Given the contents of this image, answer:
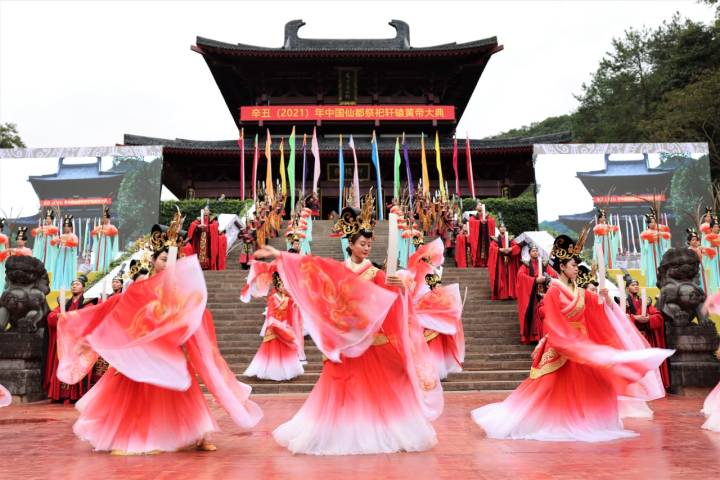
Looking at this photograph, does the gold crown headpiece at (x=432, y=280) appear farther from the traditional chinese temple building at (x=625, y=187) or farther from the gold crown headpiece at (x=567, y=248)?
the traditional chinese temple building at (x=625, y=187)

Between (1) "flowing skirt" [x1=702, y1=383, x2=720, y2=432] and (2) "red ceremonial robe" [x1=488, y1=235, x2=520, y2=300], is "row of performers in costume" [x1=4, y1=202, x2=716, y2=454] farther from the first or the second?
(2) "red ceremonial robe" [x1=488, y1=235, x2=520, y2=300]

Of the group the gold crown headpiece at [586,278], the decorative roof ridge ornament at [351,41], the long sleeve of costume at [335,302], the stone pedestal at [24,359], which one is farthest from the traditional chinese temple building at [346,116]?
the long sleeve of costume at [335,302]

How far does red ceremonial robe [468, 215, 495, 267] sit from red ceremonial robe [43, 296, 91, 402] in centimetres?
836

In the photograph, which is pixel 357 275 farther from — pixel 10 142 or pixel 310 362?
pixel 10 142

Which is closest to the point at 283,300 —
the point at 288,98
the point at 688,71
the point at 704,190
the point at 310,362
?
the point at 310,362

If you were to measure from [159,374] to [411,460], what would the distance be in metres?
1.77

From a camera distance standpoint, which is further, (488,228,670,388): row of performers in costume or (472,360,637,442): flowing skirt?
(488,228,670,388): row of performers in costume

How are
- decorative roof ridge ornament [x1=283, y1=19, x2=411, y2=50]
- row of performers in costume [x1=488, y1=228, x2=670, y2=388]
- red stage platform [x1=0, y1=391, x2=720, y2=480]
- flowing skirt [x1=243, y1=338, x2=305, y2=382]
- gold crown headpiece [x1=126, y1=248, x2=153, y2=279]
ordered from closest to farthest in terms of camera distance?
1. red stage platform [x1=0, y1=391, x2=720, y2=480]
2. gold crown headpiece [x1=126, y1=248, x2=153, y2=279]
3. row of performers in costume [x1=488, y1=228, x2=670, y2=388]
4. flowing skirt [x1=243, y1=338, x2=305, y2=382]
5. decorative roof ridge ornament [x1=283, y1=19, x2=411, y2=50]

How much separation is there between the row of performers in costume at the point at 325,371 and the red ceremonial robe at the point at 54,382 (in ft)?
11.5

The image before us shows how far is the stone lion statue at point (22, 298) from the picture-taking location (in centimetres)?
791

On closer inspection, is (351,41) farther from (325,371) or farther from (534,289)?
(325,371)

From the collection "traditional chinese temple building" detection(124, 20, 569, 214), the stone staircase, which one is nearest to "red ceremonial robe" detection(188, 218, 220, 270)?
the stone staircase

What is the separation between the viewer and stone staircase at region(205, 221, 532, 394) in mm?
8297

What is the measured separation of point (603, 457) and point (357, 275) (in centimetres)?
198
